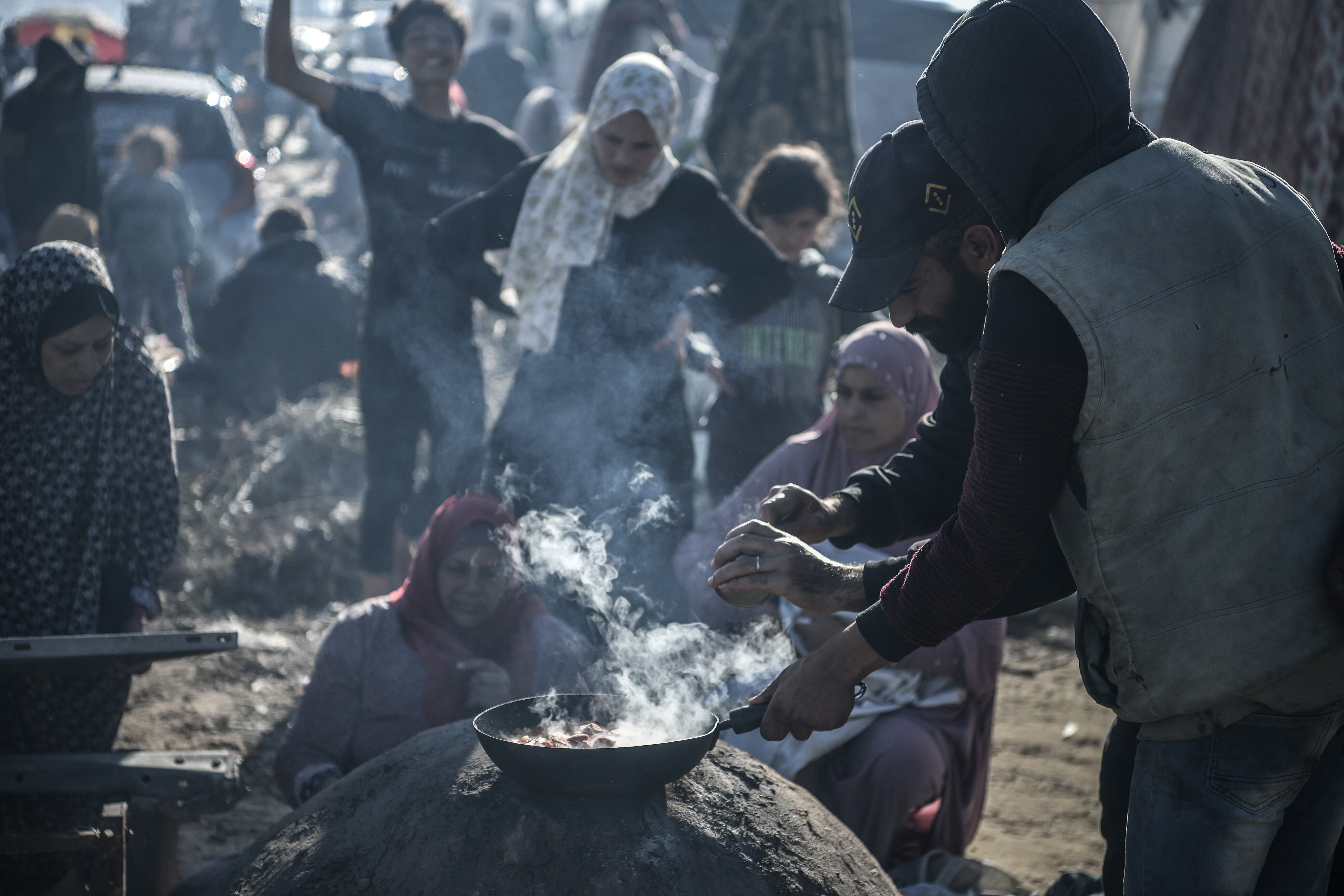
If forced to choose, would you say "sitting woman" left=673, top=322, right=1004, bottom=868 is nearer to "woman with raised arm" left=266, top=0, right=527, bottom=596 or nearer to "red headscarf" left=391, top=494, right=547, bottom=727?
"red headscarf" left=391, top=494, right=547, bottom=727

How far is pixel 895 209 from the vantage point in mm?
2203

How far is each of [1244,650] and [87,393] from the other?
142 inches

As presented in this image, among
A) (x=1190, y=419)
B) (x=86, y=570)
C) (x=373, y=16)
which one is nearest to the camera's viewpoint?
(x=1190, y=419)

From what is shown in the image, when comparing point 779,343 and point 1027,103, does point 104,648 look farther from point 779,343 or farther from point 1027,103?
point 779,343

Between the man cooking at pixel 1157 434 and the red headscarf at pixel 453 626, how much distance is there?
1.90 m

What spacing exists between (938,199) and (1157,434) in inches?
28.0

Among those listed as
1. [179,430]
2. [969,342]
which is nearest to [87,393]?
[969,342]

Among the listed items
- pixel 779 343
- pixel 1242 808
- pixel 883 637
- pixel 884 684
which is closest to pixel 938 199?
pixel 883 637

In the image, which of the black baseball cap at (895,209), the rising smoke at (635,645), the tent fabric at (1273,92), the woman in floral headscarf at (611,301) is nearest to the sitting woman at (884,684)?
the rising smoke at (635,645)

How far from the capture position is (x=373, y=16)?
2472cm

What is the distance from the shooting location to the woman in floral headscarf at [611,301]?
4.12 m

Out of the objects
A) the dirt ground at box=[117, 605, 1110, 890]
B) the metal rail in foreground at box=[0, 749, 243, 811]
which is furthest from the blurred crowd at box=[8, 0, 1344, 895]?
the dirt ground at box=[117, 605, 1110, 890]

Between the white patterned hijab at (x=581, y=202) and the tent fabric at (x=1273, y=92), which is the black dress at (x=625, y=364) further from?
the tent fabric at (x=1273, y=92)

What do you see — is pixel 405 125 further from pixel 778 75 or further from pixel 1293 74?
pixel 1293 74
